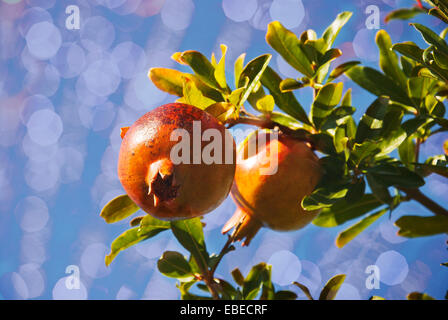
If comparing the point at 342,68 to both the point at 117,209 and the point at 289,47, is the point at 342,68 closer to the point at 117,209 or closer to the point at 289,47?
the point at 289,47

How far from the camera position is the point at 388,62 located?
112 cm

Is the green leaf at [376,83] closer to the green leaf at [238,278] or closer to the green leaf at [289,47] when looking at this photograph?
the green leaf at [289,47]

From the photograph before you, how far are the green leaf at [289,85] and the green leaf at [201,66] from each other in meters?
0.16

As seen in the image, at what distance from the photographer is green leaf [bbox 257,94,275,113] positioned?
3.00 feet

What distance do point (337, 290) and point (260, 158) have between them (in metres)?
0.48

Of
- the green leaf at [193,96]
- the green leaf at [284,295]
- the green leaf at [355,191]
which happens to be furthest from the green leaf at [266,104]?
the green leaf at [284,295]

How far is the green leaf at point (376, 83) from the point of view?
1094mm

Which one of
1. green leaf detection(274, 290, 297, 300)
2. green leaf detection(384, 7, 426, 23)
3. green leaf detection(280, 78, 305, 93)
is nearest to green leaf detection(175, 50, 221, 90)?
green leaf detection(280, 78, 305, 93)

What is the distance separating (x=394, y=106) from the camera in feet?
3.71

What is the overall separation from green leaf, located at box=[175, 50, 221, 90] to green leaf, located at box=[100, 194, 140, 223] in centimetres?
31

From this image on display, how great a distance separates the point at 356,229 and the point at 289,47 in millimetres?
548

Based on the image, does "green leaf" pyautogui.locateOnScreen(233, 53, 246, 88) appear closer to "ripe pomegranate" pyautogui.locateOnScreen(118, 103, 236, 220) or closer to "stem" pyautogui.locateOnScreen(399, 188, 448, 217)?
"ripe pomegranate" pyautogui.locateOnScreen(118, 103, 236, 220)
